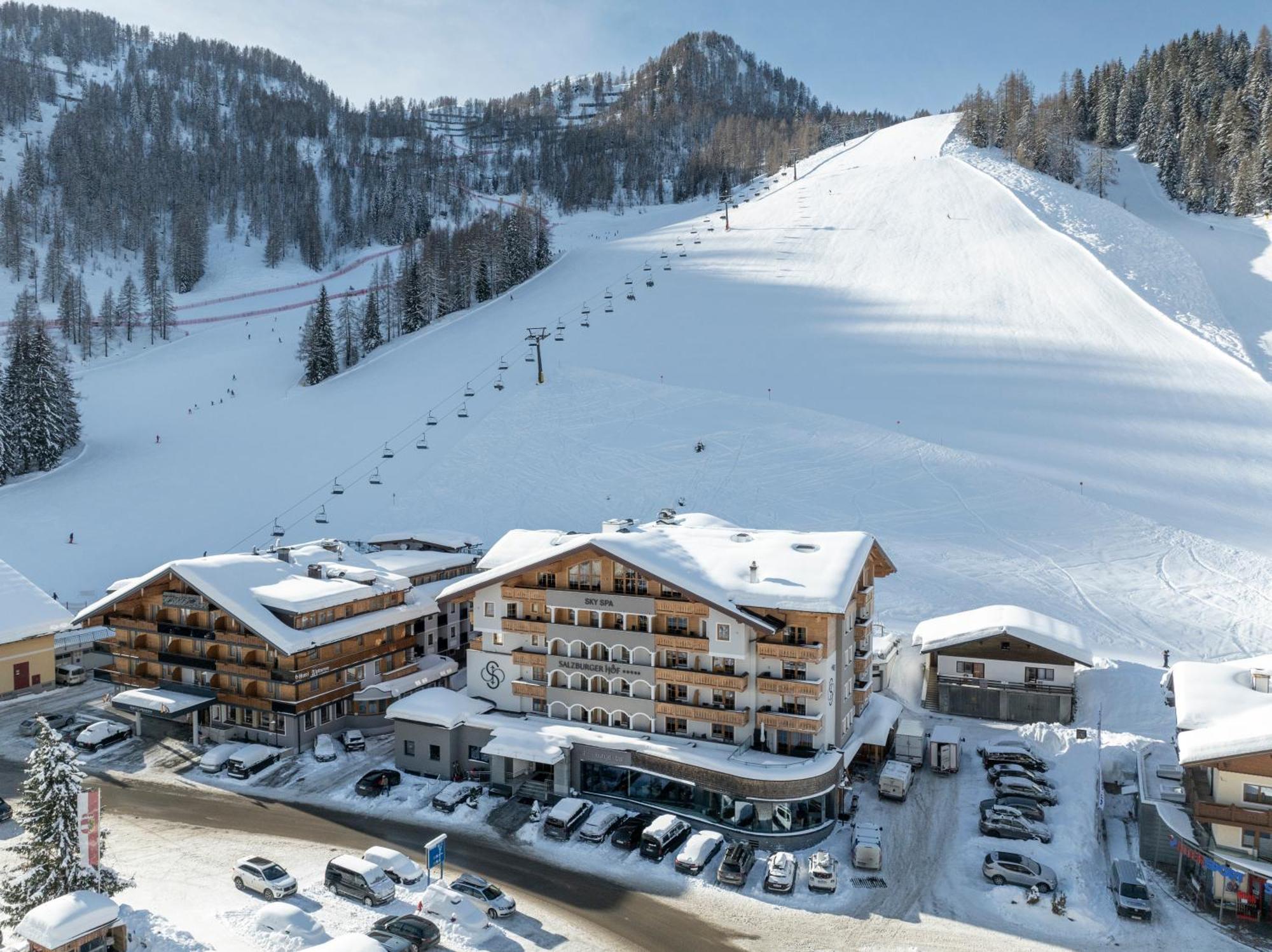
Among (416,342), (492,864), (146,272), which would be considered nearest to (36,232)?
(146,272)

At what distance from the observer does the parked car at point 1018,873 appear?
84.1ft

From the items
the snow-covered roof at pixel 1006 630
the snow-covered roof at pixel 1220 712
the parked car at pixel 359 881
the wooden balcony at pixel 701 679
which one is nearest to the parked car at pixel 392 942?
the parked car at pixel 359 881

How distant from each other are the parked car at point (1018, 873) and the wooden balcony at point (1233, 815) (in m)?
4.42

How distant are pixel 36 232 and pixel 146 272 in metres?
29.9

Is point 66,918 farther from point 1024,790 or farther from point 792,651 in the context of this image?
point 1024,790

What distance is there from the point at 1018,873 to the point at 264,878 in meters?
21.2

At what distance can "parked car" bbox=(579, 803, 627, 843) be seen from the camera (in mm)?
28453

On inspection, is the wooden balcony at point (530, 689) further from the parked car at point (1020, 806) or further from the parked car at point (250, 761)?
the parked car at point (1020, 806)

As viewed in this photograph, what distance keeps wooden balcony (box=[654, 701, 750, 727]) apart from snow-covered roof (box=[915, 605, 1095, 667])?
13.2 meters

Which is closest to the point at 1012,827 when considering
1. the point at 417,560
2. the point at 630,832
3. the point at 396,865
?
the point at 630,832

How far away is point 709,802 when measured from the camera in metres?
29.7

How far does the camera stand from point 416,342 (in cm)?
9481

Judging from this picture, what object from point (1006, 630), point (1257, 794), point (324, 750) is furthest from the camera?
point (1006, 630)

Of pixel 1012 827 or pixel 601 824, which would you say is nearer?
pixel 1012 827
